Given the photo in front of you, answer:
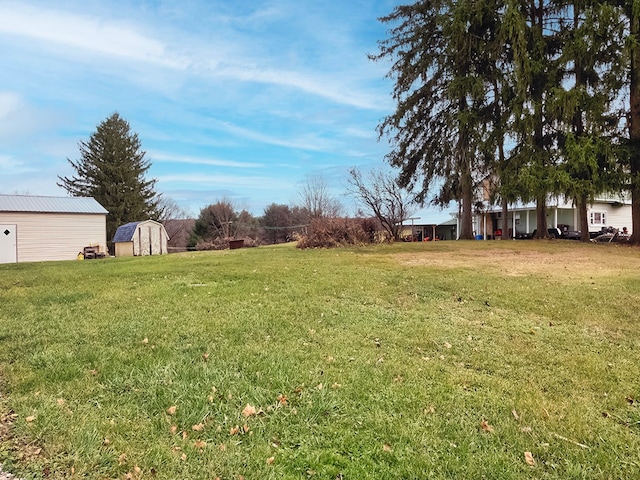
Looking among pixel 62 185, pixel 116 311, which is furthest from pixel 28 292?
pixel 62 185

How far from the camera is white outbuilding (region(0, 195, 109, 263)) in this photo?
21.1 m

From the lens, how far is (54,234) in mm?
22453

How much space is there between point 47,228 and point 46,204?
→ 140cm

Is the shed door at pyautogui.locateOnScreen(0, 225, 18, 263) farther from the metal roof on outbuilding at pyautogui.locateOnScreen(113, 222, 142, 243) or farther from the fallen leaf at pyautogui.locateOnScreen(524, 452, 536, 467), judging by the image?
the fallen leaf at pyautogui.locateOnScreen(524, 452, 536, 467)

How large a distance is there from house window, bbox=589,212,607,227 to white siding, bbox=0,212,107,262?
30.9 metres

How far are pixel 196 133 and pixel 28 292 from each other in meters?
14.2

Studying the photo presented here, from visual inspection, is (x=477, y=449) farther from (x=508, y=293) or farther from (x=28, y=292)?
(x=28, y=292)

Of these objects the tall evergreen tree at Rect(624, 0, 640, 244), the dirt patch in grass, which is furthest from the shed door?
the tall evergreen tree at Rect(624, 0, 640, 244)

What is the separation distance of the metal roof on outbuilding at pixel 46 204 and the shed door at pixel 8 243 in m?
0.98

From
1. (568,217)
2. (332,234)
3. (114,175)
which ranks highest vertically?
(114,175)

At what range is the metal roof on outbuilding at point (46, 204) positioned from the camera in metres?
21.4

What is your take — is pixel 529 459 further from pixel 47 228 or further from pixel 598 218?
pixel 598 218

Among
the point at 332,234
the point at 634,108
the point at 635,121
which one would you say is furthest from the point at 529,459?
the point at 634,108

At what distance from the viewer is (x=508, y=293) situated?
6793 millimetres
